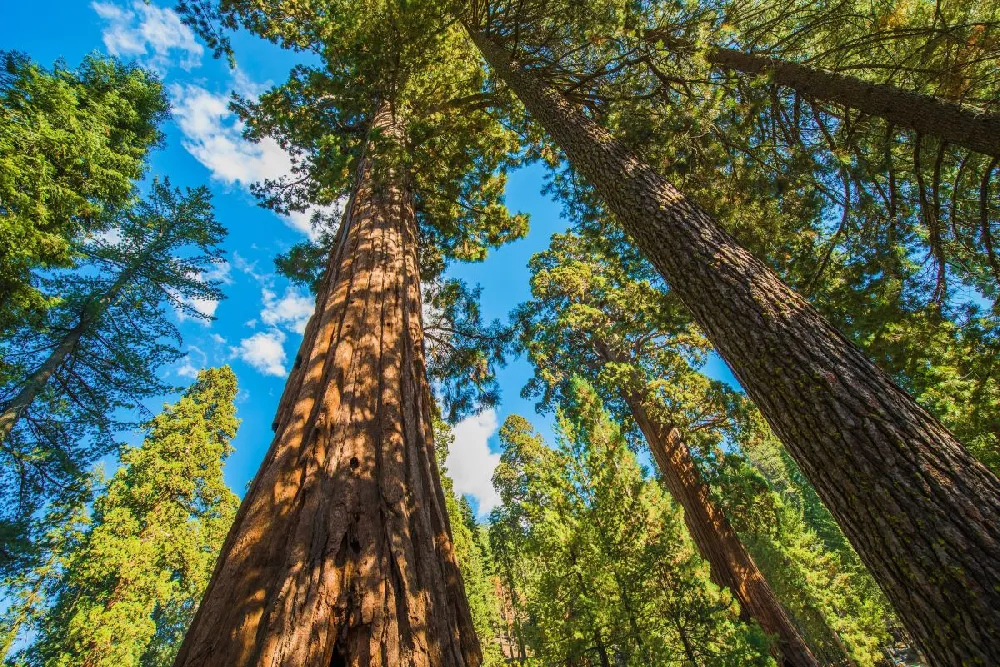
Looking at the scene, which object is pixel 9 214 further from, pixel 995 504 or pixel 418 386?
pixel 995 504

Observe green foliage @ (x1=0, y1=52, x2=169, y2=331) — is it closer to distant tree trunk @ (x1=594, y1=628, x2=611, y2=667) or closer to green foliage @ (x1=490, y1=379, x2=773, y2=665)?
green foliage @ (x1=490, y1=379, x2=773, y2=665)

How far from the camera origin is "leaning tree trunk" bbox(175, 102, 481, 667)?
116 centimetres

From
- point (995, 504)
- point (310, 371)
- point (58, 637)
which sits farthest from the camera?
point (58, 637)

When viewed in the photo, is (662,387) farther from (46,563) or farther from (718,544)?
(46,563)

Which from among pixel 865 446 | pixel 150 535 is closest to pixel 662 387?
pixel 865 446

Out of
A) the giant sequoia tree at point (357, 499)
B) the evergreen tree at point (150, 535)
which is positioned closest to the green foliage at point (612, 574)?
the giant sequoia tree at point (357, 499)

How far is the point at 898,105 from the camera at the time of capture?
4059mm

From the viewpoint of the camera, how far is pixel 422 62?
567cm

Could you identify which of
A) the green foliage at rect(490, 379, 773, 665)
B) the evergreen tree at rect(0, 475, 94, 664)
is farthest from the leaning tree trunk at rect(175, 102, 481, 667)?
the evergreen tree at rect(0, 475, 94, 664)

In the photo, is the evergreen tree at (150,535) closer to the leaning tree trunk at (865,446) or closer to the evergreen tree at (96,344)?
the evergreen tree at (96,344)

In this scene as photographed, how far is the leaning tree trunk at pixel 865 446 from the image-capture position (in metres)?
1.53

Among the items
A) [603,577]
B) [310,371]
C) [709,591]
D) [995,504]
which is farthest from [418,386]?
[709,591]

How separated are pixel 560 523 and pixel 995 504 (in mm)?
5019

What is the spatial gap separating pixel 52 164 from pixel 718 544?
45.8 feet
